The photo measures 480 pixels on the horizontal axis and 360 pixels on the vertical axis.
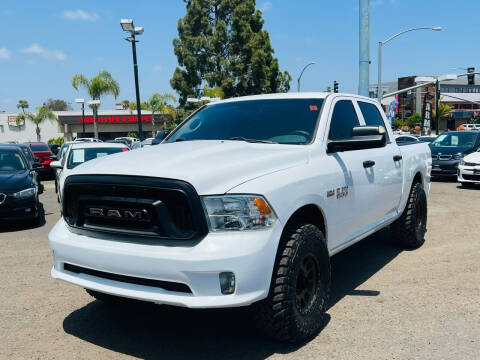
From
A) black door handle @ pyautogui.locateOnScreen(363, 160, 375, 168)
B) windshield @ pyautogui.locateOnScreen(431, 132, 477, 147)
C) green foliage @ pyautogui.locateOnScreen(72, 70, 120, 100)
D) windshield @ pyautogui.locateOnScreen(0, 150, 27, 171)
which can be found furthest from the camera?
green foliage @ pyautogui.locateOnScreen(72, 70, 120, 100)

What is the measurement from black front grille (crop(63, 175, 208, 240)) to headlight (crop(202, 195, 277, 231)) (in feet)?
0.23

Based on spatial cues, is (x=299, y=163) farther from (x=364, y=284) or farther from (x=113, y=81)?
(x=113, y=81)

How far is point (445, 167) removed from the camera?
1548 cm

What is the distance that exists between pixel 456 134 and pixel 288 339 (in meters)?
15.4

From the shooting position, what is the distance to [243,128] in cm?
453

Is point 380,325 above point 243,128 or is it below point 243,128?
below

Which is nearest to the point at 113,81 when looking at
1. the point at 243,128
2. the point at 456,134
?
the point at 456,134

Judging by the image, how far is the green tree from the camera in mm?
44938

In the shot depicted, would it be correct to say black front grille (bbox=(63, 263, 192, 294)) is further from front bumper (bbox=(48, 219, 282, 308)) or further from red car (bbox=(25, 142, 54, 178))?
red car (bbox=(25, 142, 54, 178))

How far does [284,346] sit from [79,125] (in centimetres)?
6158

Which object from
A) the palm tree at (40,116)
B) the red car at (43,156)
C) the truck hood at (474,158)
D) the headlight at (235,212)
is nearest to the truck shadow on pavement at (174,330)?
the headlight at (235,212)

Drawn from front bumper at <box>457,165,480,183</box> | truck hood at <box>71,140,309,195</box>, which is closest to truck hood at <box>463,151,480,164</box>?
front bumper at <box>457,165,480,183</box>

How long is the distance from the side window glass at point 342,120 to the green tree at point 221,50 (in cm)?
3984

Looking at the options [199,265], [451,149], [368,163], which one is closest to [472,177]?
[451,149]
